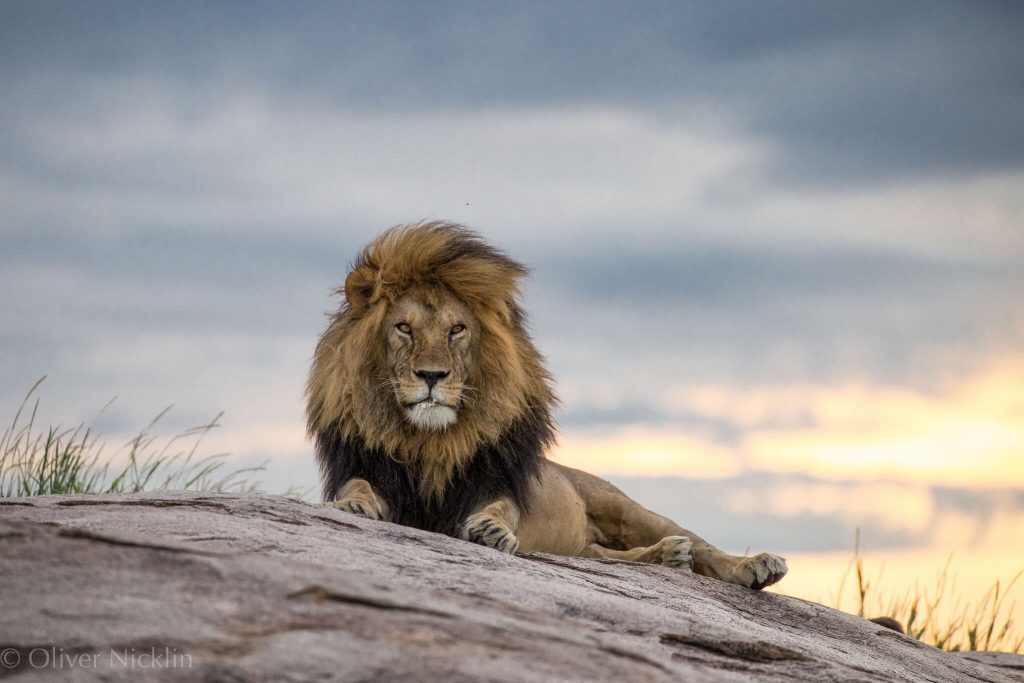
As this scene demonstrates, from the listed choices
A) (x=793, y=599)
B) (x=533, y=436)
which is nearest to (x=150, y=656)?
(x=533, y=436)

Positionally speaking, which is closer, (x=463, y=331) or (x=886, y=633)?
(x=463, y=331)

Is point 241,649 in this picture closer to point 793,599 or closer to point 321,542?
point 321,542

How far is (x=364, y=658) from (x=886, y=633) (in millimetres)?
4066

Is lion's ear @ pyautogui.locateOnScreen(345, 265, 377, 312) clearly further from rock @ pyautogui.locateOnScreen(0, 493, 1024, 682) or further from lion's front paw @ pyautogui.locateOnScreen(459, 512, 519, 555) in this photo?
rock @ pyautogui.locateOnScreen(0, 493, 1024, 682)

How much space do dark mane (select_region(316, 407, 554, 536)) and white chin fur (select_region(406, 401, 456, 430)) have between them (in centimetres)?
25

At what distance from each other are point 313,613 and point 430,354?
8.53 ft

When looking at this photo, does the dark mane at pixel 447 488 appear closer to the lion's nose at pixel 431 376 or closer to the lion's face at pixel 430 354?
the lion's face at pixel 430 354

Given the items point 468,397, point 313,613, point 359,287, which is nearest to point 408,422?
point 468,397

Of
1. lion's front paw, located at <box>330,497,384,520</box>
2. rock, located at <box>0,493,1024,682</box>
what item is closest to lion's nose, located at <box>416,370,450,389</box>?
lion's front paw, located at <box>330,497,384,520</box>

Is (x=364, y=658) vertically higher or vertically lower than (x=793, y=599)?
lower

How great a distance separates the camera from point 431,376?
5418 millimetres

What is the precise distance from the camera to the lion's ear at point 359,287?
18.8ft

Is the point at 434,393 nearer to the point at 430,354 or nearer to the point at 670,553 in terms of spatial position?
the point at 430,354

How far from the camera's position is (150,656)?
270 centimetres
